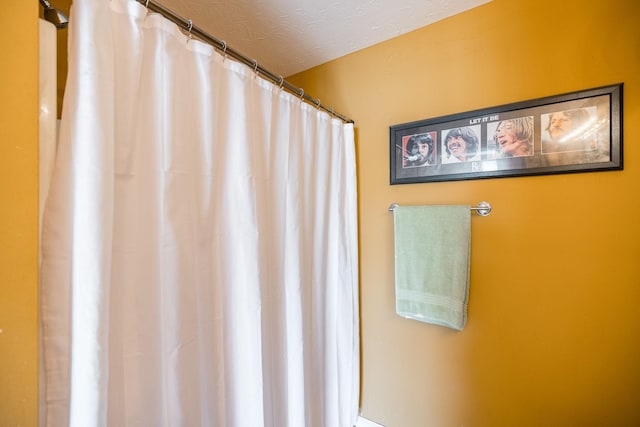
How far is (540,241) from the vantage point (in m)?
1.02

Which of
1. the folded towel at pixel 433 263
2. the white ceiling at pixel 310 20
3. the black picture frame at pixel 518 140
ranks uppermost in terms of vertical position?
the white ceiling at pixel 310 20

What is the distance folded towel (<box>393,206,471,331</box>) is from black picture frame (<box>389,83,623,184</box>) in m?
0.19

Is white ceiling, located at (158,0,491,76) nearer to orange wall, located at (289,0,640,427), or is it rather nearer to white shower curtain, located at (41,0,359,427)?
orange wall, located at (289,0,640,427)

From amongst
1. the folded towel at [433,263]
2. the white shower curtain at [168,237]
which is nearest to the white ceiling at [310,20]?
the white shower curtain at [168,237]

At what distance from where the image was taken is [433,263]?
3.89 ft

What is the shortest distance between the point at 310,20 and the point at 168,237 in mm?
1176

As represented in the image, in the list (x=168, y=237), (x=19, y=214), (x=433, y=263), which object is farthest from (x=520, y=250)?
(x=19, y=214)

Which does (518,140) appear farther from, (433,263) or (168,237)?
(168,237)

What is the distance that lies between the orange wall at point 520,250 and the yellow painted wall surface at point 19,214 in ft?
4.22

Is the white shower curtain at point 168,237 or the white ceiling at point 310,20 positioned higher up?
the white ceiling at point 310,20

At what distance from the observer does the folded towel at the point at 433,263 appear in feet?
3.67

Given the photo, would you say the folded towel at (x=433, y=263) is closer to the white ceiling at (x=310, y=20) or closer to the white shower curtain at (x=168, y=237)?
the white shower curtain at (x=168, y=237)

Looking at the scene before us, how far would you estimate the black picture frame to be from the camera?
2.99 ft

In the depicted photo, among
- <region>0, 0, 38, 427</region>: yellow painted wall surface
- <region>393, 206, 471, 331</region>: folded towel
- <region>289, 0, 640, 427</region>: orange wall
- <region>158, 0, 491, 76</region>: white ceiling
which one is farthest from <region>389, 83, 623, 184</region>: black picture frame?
<region>0, 0, 38, 427</region>: yellow painted wall surface
